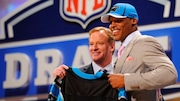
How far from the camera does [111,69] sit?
1609 millimetres

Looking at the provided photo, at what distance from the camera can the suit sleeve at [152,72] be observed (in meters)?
1.29

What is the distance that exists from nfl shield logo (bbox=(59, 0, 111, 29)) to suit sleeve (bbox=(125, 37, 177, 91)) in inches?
53.5

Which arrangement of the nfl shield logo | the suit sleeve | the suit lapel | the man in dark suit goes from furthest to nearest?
the nfl shield logo < the man in dark suit < the suit lapel < the suit sleeve

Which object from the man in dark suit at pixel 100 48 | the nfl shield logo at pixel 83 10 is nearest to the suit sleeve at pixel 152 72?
the man in dark suit at pixel 100 48

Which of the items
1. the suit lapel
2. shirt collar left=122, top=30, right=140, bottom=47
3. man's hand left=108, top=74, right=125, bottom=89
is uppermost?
shirt collar left=122, top=30, right=140, bottom=47

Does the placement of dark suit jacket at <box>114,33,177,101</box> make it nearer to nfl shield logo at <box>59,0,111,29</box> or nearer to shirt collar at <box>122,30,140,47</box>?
shirt collar at <box>122,30,140,47</box>

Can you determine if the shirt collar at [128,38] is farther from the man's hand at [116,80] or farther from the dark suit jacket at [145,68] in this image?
the man's hand at [116,80]

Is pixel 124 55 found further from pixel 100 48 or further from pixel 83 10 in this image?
pixel 83 10

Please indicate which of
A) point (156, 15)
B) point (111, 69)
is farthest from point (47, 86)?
point (111, 69)

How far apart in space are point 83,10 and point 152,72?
1538 mm

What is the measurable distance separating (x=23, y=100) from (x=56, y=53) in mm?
478

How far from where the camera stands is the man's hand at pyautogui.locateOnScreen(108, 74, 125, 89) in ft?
4.42

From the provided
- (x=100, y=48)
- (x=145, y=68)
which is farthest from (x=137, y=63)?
(x=100, y=48)

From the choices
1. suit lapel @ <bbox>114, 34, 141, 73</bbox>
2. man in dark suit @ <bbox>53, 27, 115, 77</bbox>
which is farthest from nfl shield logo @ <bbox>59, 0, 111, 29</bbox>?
suit lapel @ <bbox>114, 34, 141, 73</bbox>
